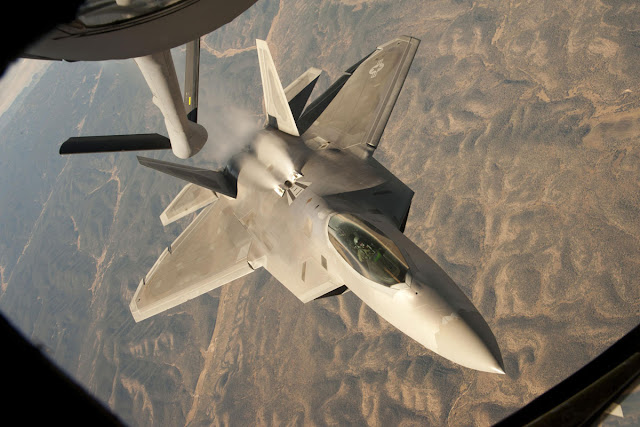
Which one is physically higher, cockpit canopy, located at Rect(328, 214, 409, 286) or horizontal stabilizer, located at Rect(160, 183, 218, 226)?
cockpit canopy, located at Rect(328, 214, 409, 286)

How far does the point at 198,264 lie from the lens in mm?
14695

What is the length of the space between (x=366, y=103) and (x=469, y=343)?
10479mm

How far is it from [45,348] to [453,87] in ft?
250

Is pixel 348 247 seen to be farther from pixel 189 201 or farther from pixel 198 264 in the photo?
pixel 189 201

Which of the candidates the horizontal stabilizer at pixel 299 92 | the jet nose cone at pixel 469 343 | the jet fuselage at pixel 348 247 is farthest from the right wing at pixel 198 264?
the jet nose cone at pixel 469 343

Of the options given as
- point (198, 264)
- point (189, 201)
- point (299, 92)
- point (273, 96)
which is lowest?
point (198, 264)

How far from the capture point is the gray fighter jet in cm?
877

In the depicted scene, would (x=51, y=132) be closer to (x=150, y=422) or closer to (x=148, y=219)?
(x=148, y=219)

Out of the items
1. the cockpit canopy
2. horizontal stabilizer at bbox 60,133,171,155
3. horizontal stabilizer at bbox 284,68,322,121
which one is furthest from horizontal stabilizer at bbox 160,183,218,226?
the cockpit canopy

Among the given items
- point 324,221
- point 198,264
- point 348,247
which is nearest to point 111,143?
point 198,264

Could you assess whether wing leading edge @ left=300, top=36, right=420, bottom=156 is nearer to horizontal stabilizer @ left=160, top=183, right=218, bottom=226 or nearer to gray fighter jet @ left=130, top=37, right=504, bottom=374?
gray fighter jet @ left=130, top=37, right=504, bottom=374

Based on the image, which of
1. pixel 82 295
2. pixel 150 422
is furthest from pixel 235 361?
pixel 82 295

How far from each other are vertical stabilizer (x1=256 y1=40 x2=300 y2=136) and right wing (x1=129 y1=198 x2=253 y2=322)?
4116 mm

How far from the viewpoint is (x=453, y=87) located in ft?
222
